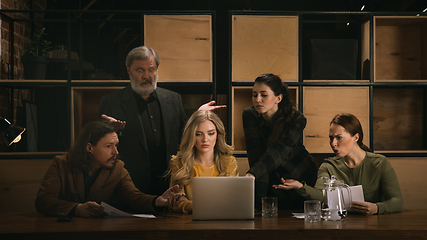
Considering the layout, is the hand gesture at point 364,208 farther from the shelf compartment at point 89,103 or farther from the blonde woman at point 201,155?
the shelf compartment at point 89,103

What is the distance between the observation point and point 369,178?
88.2 inches

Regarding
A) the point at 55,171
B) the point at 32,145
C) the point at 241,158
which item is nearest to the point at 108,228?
the point at 55,171

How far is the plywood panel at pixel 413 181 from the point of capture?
297 centimetres

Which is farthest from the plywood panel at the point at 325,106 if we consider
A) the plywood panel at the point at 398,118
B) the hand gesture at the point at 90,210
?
the hand gesture at the point at 90,210

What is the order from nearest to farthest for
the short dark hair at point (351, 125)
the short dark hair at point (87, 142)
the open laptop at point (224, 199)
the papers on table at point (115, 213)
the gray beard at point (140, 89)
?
the open laptop at point (224, 199) < the papers on table at point (115, 213) < the short dark hair at point (87, 142) < the short dark hair at point (351, 125) < the gray beard at point (140, 89)

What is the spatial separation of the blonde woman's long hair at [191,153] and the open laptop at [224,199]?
1.32 feet

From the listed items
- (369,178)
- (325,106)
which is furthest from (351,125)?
(325,106)

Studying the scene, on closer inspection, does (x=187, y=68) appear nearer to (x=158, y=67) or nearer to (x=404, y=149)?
(x=158, y=67)

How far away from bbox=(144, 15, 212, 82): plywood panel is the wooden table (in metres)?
1.57

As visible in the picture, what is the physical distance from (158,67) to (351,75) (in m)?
1.66

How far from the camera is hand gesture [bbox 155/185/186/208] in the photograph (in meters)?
1.89

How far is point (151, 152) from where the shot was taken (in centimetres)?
266

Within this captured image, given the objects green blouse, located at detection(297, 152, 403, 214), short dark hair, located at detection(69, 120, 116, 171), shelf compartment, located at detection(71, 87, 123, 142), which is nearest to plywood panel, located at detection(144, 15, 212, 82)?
shelf compartment, located at detection(71, 87, 123, 142)

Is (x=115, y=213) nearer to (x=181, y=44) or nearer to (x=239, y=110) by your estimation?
(x=181, y=44)
